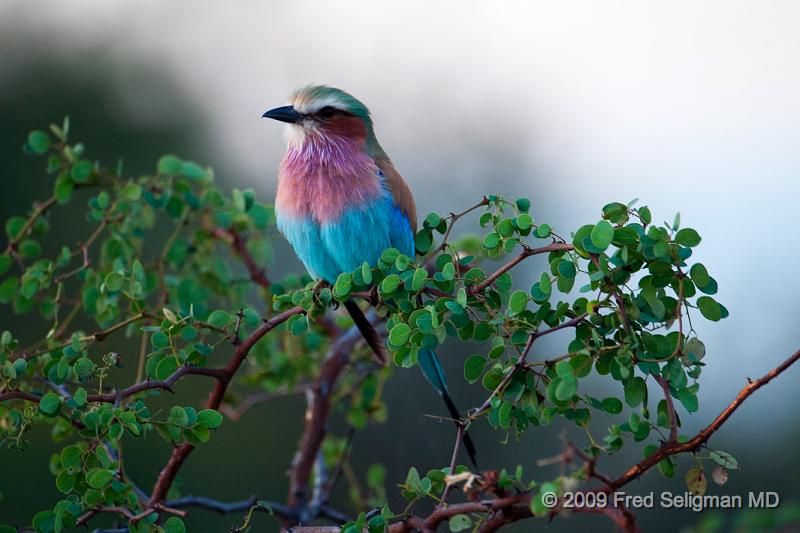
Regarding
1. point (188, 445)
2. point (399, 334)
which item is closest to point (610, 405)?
point (399, 334)

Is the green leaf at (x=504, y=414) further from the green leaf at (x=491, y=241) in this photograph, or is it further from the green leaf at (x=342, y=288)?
the green leaf at (x=342, y=288)

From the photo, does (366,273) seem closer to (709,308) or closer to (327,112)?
(709,308)

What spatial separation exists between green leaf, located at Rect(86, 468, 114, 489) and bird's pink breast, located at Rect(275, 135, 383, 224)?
152 cm

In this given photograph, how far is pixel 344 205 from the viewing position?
11.2ft

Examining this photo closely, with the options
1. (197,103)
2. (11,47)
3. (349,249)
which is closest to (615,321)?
(349,249)

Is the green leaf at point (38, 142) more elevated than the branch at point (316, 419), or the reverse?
the green leaf at point (38, 142)

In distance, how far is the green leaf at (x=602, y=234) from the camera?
1.90m

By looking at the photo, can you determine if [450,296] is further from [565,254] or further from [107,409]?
[107,409]

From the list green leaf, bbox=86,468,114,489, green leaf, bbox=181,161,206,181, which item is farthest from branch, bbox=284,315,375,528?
green leaf, bbox=86,468,114,489

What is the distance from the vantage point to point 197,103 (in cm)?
1091

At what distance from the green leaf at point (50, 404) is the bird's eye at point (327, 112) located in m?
1.97

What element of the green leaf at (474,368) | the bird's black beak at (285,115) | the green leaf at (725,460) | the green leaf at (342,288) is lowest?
the green leaf at (725,460)

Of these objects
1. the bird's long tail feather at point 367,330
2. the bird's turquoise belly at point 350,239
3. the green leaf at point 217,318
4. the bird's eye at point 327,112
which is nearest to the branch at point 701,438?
the green leaf at point 217,318

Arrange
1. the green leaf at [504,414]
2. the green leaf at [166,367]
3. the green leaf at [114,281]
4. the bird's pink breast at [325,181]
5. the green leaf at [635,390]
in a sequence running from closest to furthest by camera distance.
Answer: the green leaf at [635,390]
the green leaf at [504,414]
the green leaf at [166,367]
the green leaf at [114,281]
the bird's pink breast at [325,181]
